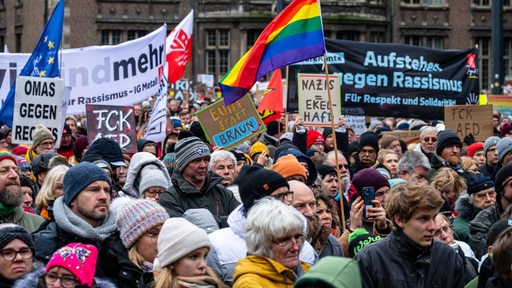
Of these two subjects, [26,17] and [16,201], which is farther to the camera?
[26,17]

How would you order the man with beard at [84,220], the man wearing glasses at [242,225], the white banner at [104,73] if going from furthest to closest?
the white banner at [104,73] < the man with beard at [84,220] < the man wearing glasses at [242,225]

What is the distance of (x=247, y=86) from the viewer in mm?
10359

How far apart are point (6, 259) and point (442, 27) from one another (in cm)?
4279

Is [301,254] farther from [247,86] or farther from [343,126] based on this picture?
[343,126]

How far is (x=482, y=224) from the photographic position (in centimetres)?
813

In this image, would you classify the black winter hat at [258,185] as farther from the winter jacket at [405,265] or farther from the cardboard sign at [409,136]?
the cardboard sign at [409,136]

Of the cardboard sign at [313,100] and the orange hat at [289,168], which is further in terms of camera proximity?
the cardboard sign at [313,100]

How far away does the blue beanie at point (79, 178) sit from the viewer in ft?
21.8

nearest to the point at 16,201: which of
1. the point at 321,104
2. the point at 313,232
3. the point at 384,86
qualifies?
the point at 313,232

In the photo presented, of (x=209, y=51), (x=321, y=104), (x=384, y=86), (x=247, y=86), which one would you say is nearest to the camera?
(x=247, y=86)

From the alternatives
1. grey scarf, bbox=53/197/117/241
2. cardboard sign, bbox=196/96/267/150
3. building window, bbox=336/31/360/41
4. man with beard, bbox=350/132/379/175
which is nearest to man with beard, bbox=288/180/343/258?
grey scarf, bbox=53/197/117/241

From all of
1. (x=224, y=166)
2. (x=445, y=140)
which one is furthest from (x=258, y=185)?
(x=445, y=140)

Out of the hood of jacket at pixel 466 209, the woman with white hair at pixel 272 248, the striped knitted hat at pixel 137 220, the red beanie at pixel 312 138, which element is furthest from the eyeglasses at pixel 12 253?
the red beanie at pixel 312 138

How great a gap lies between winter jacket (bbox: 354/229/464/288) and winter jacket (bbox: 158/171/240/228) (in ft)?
5.84
